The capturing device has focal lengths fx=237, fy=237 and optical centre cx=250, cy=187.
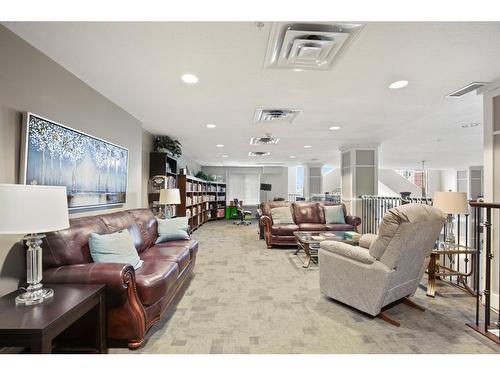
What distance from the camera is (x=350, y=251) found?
2346 mm

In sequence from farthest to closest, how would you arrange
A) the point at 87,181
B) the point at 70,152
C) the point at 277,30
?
the point at 87,181
the point at 70,152
the point at 277,30

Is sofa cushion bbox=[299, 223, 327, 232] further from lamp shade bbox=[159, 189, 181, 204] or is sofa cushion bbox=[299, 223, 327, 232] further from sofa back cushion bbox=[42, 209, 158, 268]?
sofa back cushion bbox=[42, 209, 158, 268]

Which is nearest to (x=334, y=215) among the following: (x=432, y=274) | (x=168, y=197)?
(x=432, y=274)

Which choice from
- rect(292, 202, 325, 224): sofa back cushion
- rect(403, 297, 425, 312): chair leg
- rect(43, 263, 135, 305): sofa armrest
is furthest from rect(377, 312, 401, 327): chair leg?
rect(292, 202, 325, 224): sofa back cushion

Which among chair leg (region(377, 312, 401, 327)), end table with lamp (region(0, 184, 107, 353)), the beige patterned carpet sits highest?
end table with lamp (region(0, 184, 107, 353))

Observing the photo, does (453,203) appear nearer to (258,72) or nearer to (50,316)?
(258,72)

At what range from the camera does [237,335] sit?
1.98 m

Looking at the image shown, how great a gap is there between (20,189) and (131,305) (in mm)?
1070

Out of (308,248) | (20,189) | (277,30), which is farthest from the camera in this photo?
(308,248)

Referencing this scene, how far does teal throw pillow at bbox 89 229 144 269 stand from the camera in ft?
6.96

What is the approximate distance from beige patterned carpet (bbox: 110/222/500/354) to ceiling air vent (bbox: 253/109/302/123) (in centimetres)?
240

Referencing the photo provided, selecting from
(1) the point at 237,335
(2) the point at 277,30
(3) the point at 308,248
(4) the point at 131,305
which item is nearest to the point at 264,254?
(3) the point at 308,248

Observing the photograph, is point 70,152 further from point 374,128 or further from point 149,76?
Answer: point 374,128

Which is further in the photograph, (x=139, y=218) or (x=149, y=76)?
(x=139, y=218)
